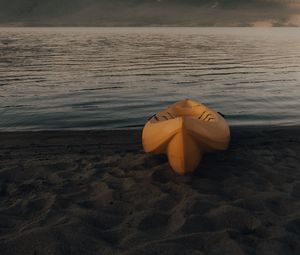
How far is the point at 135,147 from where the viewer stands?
40.8 feet

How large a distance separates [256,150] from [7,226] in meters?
7.97

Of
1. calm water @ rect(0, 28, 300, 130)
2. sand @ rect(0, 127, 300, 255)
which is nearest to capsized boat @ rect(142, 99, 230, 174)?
sand @ rect(0, 127, 300, 255)

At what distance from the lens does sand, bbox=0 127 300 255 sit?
6.41m

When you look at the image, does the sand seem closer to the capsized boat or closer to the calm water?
the capsized boat

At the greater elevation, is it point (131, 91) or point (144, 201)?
point (144, 201)

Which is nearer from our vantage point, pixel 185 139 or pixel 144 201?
pixel 144 201

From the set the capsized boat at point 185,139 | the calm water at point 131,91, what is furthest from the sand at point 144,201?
the calm water at point 131,91

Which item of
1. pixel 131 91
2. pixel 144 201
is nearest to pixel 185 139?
pixel 144 201

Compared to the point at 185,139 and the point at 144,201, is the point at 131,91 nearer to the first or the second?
the point at 185,139

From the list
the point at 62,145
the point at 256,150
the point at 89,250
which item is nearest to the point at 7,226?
the point at 89,250

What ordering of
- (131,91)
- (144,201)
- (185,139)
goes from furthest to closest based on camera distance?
(131,91) < (185,139) < (144,201)

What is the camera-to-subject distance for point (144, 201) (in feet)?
26.8

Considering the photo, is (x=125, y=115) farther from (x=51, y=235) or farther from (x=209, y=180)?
(x=51, y=235)

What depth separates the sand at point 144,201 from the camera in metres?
6.41
